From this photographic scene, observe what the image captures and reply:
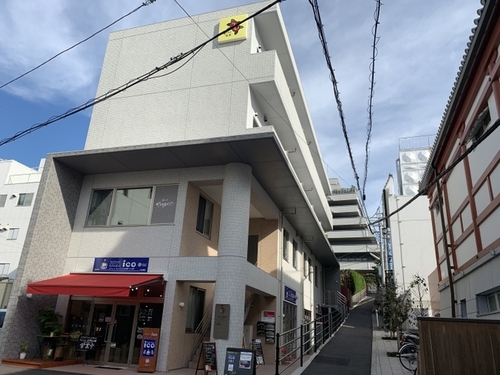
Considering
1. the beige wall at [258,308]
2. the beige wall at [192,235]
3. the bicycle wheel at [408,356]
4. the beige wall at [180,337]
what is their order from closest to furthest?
the bicycle wheel at [408,356] < the beige wall at [180,337] < the beige wall at [192,235] < the beige wall at [258,308]

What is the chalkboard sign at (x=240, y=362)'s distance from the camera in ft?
26.6

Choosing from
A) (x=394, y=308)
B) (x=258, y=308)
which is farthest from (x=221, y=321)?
(x=394, y=308)

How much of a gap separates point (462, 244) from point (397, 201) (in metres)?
19.4

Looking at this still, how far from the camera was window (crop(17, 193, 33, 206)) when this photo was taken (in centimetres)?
3884

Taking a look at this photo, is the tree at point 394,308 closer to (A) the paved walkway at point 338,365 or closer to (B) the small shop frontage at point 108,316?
(A) the paved walkway at point 338,365

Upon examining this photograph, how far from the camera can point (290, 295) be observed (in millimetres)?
16625

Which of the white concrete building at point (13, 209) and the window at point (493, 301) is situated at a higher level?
the white concrete building at point (13, 209)

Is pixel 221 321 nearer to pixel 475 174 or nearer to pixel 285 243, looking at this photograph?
pixel 285 243

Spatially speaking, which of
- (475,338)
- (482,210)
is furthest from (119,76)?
(475,338)

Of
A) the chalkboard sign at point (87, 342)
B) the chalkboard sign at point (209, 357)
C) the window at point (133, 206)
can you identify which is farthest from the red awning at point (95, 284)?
the chalkboard sign at point (209, 357)

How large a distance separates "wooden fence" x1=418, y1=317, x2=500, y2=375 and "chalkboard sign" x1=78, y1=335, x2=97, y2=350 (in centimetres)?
917

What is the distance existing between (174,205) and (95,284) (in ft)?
10.7

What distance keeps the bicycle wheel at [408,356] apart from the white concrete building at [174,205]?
4.52 meters

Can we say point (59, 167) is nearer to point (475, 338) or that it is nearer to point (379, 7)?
point (379, 7)
